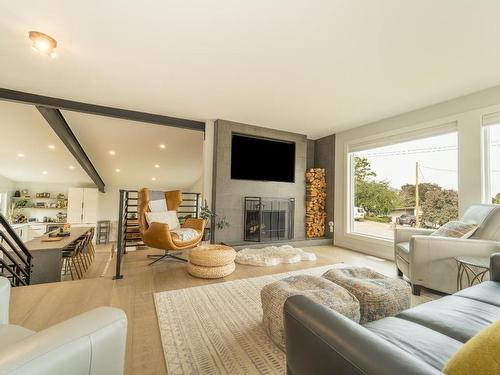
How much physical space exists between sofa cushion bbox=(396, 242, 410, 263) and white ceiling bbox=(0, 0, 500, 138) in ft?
6.32

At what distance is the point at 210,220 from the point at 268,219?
1.22 metres

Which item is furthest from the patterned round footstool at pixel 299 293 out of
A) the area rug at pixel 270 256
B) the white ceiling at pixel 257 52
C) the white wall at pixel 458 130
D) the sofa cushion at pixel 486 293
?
the white wall at pixel 458 130

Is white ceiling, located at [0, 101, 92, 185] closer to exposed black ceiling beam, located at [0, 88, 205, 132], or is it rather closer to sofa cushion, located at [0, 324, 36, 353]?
exposed black ceiling beam, located at [0, 88, 205, 132]

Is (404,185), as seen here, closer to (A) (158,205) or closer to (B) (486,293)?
(B) (486,293)

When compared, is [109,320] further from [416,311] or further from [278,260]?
[278,260]

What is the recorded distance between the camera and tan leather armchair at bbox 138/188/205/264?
287cm

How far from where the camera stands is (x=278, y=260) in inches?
133

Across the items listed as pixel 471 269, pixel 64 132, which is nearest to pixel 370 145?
pixel 471 269

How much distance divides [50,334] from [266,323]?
1.27 m

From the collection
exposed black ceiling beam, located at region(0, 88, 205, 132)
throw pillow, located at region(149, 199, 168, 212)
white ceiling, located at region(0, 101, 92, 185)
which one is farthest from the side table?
white ceiling, located at region(0, 101, 92, 185)

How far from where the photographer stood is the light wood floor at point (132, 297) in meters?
1.44

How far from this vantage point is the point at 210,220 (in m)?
4.08

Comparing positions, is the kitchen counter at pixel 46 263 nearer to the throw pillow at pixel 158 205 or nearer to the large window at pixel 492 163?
the throw pillow at pixel 158 205

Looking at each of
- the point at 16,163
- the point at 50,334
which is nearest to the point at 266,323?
the point at 50,334
